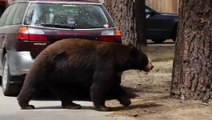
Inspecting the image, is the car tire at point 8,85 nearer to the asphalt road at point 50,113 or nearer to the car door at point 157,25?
the asphalt road at point 50,113

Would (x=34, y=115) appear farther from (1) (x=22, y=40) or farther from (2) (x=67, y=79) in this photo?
(1) (x=22, y=40)

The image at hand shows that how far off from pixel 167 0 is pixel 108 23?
73.5 feet

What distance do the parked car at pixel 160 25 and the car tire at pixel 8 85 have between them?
1452cm

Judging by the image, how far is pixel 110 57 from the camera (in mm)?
9344

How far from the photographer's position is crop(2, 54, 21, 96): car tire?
35.6 ft

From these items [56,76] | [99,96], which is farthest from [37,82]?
[99,96]

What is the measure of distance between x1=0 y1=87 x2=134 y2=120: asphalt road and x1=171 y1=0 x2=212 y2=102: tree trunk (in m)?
1.50

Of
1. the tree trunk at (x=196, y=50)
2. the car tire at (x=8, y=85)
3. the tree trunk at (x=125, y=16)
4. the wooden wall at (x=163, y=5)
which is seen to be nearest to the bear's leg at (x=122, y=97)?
the tree trunk at (x=196, y=50)

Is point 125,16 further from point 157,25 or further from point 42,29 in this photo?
point 157,25

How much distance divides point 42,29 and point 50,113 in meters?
1.84

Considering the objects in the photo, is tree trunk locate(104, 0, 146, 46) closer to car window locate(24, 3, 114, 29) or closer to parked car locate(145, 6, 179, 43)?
car window locate(24, 3, 114, 29)

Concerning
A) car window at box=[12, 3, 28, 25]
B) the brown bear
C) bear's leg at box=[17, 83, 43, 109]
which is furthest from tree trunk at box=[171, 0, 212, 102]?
car window at box=[12, 3, 28, 25]

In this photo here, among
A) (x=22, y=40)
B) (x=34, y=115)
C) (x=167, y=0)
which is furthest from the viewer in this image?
(x=167, y=0)

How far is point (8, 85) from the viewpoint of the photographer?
35.8ft
